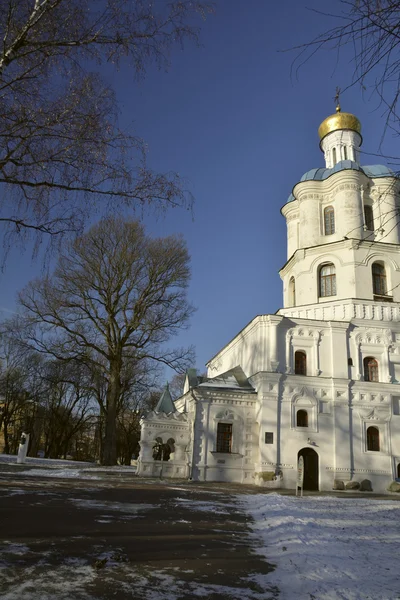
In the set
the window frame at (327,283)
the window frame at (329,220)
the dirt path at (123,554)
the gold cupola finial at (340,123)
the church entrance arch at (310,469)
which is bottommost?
the dirt path at (123,554)

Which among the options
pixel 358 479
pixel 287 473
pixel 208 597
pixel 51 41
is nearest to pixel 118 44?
pixel 51 41

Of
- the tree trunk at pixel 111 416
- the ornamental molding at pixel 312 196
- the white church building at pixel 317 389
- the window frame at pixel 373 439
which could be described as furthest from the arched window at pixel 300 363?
the tree trunk at pixel 111 416

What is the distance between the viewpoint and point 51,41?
6.97 meters

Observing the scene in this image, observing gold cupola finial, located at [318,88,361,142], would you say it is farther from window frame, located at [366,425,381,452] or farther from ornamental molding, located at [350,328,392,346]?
window frame, located at [366,425,381,452]

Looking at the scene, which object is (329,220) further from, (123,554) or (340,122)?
(123,554)

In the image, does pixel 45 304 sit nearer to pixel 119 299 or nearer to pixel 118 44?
pixel 119 299

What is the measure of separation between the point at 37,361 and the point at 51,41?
37837 mm

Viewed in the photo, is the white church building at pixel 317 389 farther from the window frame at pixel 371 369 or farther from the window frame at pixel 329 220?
the window frame at pixel 329 220

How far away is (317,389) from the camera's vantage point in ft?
77.8

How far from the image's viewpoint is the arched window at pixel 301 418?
76.8 ft

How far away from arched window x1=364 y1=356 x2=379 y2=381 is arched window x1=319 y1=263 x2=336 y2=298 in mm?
4163

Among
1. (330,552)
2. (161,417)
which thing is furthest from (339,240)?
(330,552)

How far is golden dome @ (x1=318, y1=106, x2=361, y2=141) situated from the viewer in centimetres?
3067

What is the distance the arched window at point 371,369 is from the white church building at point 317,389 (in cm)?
6
